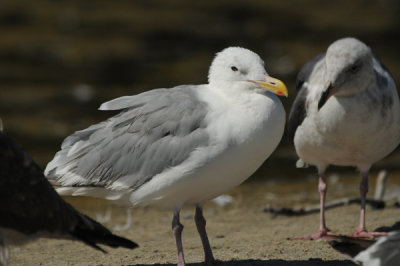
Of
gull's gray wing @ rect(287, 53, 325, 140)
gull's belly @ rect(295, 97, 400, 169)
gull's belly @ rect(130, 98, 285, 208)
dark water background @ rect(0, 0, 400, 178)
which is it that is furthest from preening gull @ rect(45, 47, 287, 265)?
dark water background @ rect(0, 0, 400, 178)

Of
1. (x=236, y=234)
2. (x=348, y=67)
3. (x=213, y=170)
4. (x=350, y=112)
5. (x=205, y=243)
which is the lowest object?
(x=205, y=243)

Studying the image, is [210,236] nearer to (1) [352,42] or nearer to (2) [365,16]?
(1) [352,42]

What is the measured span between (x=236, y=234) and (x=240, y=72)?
80.3 inches

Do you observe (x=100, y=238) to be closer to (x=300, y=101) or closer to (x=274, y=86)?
(x=274, y=86)

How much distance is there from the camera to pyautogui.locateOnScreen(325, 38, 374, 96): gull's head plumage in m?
6.70

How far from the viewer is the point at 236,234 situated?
24.9 feet

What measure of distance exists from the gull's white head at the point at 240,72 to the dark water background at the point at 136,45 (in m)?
5.29

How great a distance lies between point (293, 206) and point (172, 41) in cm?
1022

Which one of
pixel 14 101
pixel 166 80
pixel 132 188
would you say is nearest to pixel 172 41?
pixel 166 80

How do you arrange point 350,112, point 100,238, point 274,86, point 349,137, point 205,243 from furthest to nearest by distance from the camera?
1. point 349,137
2. point 350,112
3. point 205,243
4. point 274,86
5. point 100,238

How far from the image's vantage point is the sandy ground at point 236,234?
6.46 metres

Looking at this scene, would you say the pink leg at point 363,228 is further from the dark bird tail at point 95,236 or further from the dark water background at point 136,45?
the dark water background at point 136,45

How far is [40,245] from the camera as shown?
7.45 m

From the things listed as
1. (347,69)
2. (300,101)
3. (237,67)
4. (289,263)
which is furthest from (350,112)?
(289,263)
